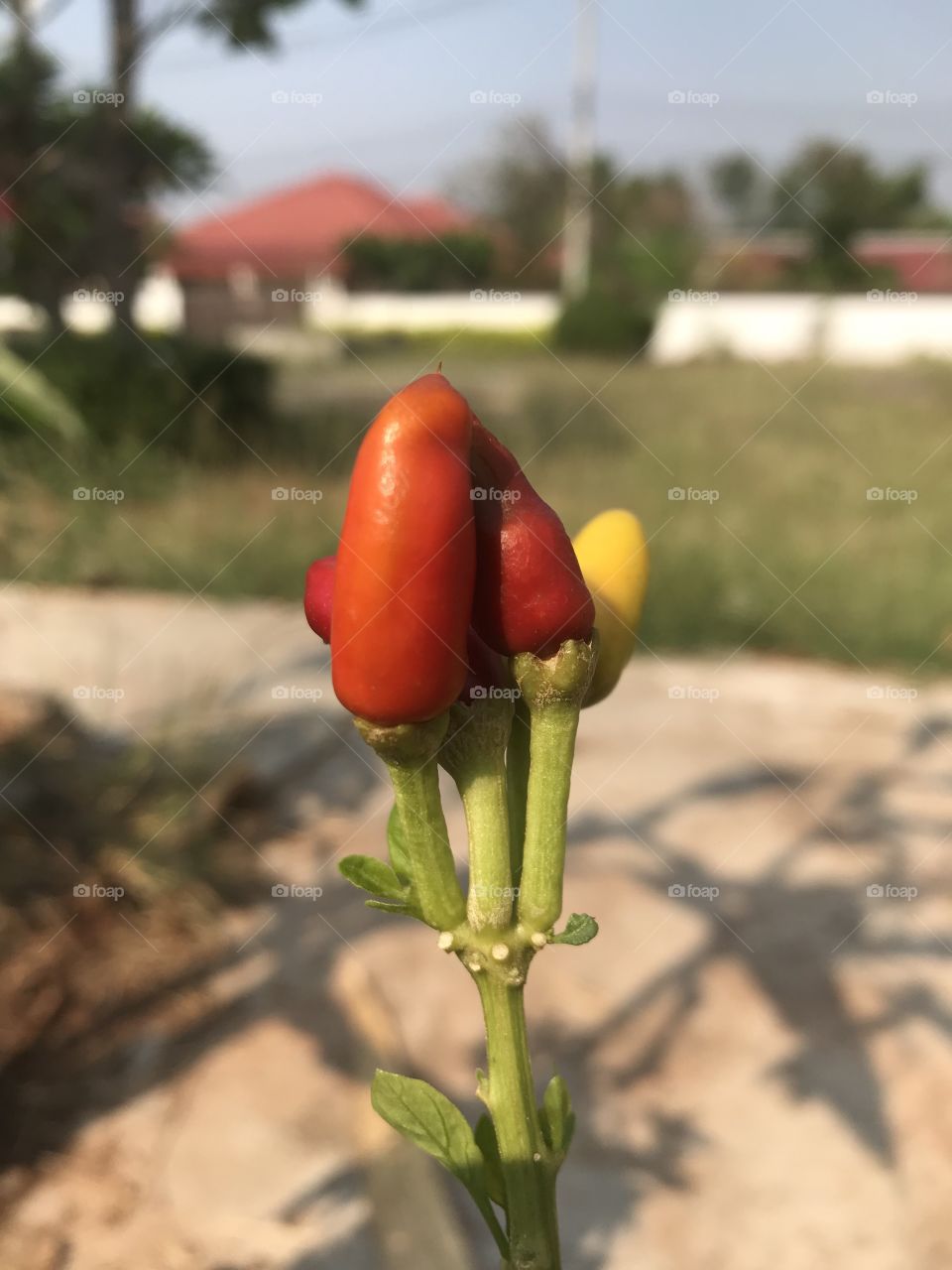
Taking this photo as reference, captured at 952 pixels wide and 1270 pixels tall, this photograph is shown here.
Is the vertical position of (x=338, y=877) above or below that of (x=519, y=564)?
below

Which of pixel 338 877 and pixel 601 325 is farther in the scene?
pixel 601 325

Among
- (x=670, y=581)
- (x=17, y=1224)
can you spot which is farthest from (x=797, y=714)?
(x=17, y=1224)

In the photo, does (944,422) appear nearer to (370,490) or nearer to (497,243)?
(370,490)

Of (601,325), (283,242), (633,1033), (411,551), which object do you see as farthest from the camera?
(283,242)

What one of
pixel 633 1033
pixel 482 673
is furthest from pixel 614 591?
pixel 633 1033

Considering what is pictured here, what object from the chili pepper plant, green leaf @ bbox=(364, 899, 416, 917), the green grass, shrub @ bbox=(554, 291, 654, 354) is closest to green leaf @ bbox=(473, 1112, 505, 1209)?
the chili pepper plant

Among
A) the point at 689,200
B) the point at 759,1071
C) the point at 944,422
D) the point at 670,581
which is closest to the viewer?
the point at 759,1071

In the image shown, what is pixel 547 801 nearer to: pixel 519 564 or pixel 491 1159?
pixel 519 564
